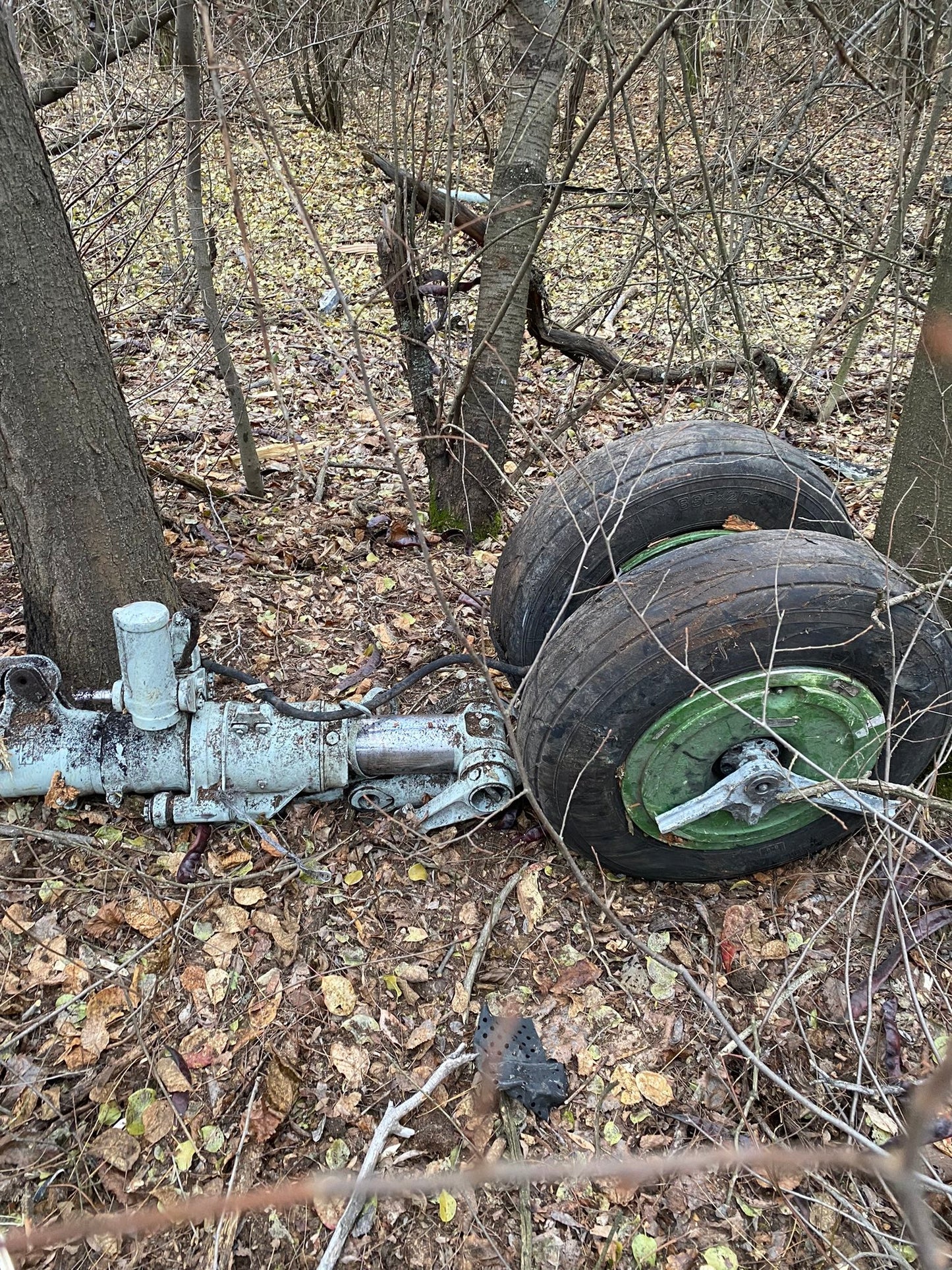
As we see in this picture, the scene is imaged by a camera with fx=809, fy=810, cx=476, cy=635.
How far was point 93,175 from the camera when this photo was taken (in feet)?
21.6

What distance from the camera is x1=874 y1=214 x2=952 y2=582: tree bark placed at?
2736 millimetres

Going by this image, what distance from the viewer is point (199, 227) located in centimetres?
394

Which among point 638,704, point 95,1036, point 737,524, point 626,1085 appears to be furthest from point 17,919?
point 737,524

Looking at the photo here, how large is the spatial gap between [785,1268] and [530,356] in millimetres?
5923

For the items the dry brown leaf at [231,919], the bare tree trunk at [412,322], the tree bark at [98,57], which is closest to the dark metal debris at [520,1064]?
the dry brown leaf at [231,919]

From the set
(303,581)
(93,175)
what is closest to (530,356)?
(303,581)

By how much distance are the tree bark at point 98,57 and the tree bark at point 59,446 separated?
2.21 m

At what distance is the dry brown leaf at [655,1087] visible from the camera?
226 cm

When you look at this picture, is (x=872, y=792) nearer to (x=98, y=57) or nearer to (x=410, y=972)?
(x=410, y=972)

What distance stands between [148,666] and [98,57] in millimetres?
3709

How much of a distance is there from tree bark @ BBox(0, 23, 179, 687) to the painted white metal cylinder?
1.32 ft

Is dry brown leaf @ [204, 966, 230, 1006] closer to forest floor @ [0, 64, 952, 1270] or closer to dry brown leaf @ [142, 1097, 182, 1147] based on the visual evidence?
forest floor @ [0, 64, 952, 1270]

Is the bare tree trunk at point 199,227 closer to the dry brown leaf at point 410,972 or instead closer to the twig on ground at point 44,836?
the twig on ground at point 44,836

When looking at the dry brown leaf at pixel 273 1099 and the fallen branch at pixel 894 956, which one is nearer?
the dry brown leaf at pixel 273 1099
